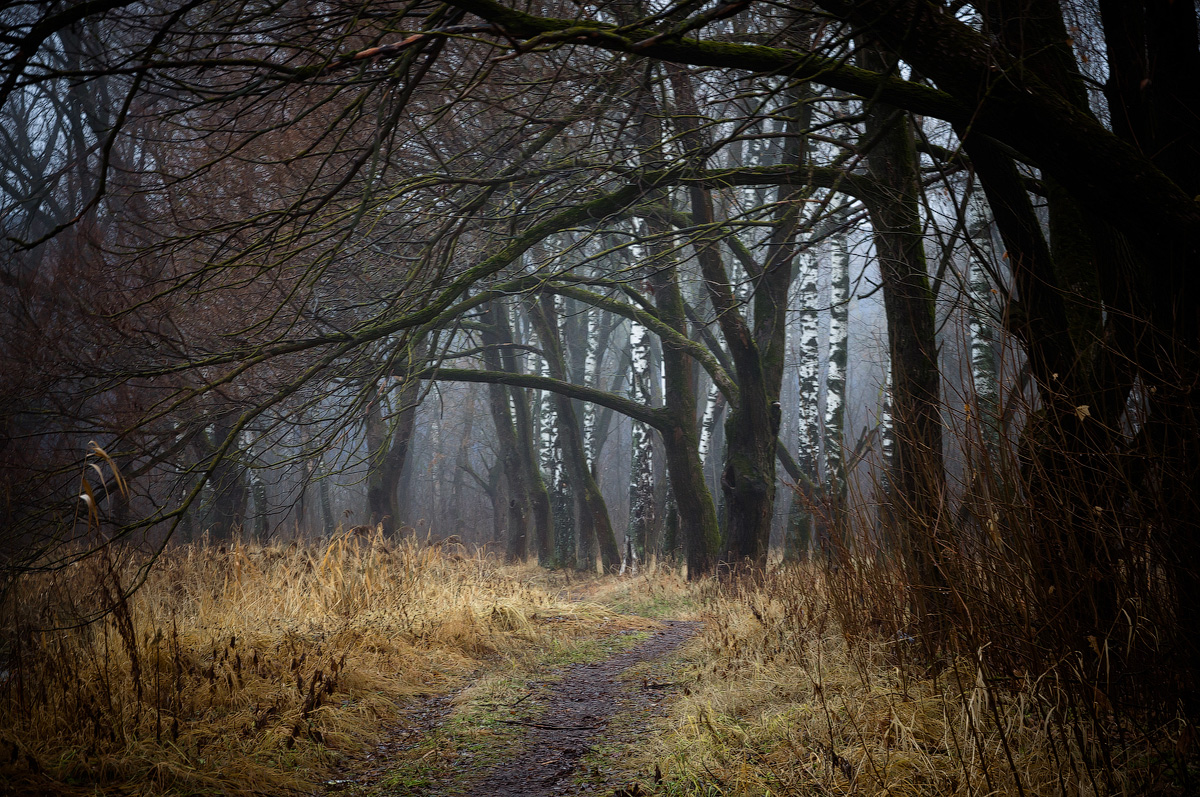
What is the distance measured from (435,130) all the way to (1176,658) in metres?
7.59

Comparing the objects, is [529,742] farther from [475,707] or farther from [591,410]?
[591,410]

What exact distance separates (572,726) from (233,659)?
2041mm

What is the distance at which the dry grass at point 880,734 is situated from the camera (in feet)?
7.08

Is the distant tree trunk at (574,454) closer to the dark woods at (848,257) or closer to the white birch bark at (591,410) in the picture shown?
the white birch bark at (591,410)

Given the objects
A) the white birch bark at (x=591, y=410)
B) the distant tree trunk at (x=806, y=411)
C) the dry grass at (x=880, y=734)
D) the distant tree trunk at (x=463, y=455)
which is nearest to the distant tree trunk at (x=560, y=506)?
the white birch bark at (x=591, y=410)

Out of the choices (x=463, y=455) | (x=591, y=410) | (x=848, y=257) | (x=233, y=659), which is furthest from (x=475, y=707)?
(x=463, y=455)

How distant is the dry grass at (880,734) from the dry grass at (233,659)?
5.85ft

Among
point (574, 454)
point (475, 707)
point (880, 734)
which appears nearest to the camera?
point (880, 734)

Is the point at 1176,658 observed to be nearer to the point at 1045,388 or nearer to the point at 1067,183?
the point at 1045,388

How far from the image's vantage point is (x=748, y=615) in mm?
6152

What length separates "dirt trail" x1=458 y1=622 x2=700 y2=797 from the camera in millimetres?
3230

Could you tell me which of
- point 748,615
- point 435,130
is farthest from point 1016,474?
point 435,130

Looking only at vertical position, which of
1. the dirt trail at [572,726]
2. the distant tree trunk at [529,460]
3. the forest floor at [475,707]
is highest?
the distant tree trunk at [529,460]

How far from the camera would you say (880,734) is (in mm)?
2727
